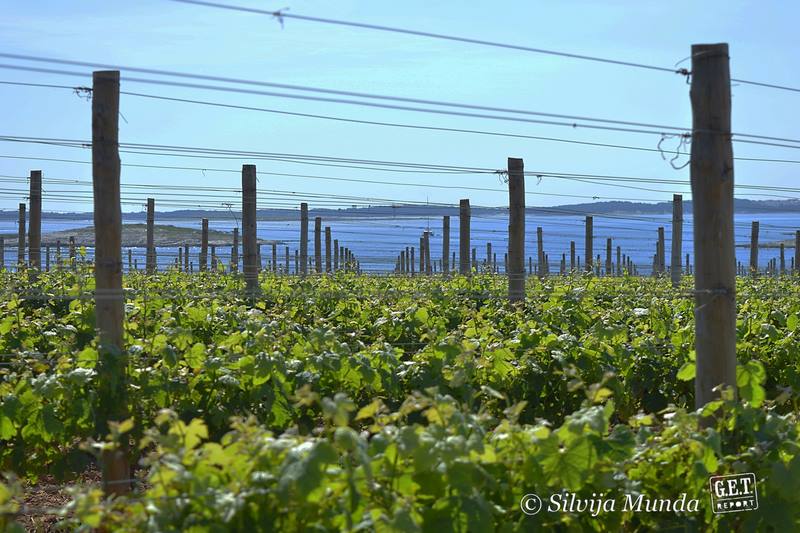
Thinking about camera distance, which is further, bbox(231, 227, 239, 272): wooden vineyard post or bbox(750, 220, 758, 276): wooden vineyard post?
bbox(750, 220, 758, 276): wooden vineyard post

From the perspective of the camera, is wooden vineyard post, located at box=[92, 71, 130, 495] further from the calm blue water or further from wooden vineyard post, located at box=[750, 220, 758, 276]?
wooden vineyard post, located at box=[750, 220, 758, 276]

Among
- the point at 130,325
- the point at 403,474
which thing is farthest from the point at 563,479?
the point at 130,325

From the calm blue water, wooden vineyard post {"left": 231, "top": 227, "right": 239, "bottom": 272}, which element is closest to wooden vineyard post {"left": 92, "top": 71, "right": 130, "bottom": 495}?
wooden vineyard post {"left": 231, "top": 227, "right": 239, "bottom": 272}

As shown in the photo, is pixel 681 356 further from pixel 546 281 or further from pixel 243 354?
pixel 546 281

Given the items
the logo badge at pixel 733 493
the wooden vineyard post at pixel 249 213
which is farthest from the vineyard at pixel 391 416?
the wooden vineyard post at pixel 249 213

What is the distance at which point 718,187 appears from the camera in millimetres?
4516

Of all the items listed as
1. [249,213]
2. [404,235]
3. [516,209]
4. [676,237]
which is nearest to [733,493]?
[516,209]

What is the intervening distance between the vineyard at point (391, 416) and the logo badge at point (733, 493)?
0.04m

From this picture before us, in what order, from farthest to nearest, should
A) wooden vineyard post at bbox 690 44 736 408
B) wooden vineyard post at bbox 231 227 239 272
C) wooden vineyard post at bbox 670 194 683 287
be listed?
wooden vineyard post at bbox 670 194 683 287, wooden vineyard post at bbox 231 227 239 272, wooden vineyard post at bbox 690 44 736 408

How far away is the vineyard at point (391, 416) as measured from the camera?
2.69 m

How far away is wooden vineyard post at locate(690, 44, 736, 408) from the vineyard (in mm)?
170

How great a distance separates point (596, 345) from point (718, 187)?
6.10 ft

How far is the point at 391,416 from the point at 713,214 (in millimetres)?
Result: 2218

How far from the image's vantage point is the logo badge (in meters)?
3.55
